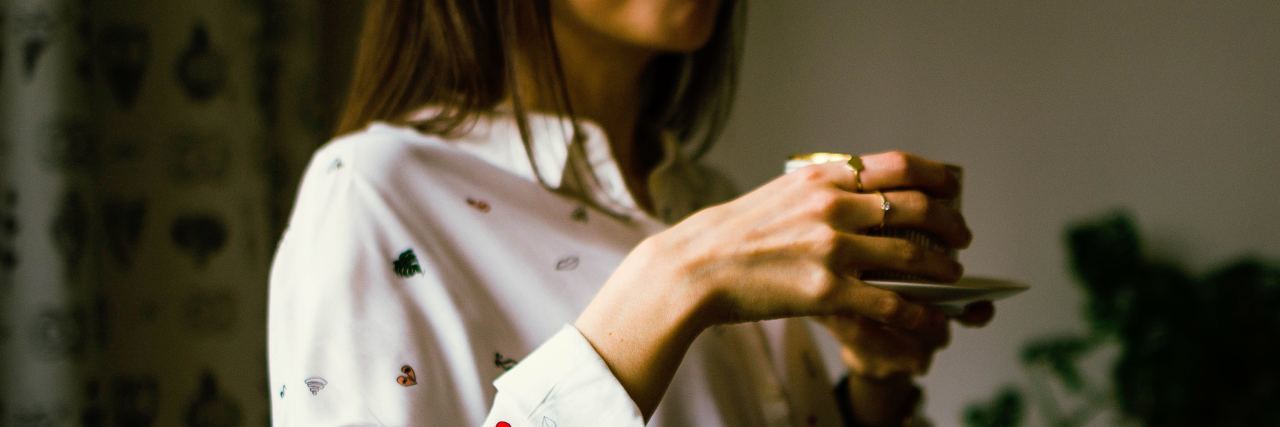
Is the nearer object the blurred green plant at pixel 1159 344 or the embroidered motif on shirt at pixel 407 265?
the embroidered motif on shirt at pixel 407 265

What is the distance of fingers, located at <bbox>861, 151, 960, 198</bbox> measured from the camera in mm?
493

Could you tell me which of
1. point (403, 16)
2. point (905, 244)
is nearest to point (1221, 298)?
point (905, 244)

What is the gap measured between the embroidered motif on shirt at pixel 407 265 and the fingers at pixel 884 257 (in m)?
0.26

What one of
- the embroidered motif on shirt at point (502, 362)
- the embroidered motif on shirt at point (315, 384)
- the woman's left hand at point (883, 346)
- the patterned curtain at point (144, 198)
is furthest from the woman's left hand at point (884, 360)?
the patterned curtain at point (144, 198)

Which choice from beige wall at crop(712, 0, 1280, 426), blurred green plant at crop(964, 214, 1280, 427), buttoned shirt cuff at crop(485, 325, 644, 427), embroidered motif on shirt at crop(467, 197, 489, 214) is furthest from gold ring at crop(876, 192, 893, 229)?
beige wall at crop(712, 0, 1280, 426)

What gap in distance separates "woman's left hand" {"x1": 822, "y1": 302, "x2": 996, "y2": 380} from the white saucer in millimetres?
194

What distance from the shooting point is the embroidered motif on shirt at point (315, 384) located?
51cm

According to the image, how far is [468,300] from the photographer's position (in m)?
0.58

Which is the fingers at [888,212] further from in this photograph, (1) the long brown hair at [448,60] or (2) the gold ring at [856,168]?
(1) the long brown hair at [448,60]

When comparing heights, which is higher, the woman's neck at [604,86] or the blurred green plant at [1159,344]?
the woman's neck at [604,86]

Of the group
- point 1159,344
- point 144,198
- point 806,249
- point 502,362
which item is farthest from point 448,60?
point 1159,344

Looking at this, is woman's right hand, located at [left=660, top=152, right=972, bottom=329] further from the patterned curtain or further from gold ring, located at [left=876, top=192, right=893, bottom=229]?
the patterned curtain

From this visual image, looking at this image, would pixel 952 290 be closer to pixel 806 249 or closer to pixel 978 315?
pixel 806 249

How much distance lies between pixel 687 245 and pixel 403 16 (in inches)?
14.1
